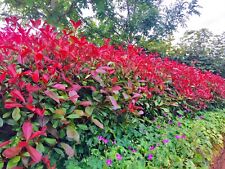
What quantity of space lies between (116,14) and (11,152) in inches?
286

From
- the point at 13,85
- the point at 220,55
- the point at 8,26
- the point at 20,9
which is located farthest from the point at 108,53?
the point at 220,55

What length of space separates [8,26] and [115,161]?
1232 millimetres

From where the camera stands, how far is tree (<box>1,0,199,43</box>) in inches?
308

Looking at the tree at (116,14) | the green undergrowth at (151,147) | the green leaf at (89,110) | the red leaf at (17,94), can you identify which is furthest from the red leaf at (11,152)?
the tree at (116,14)

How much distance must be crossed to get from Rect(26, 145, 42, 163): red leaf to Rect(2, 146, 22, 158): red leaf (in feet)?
0.16

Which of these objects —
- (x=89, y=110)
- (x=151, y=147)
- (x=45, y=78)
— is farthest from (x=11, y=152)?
(x=151, y=147)

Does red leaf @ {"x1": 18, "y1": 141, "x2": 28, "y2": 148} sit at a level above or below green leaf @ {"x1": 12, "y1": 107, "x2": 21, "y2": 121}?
below

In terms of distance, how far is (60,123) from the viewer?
1.68 meters

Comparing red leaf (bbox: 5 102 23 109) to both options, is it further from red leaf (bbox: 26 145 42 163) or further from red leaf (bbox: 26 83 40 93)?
red leaf (bbox: 26 145 42 163)

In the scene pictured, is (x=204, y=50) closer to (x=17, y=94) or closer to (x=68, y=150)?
(x=68, y=150)

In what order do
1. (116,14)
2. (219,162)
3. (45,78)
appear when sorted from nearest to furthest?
(45,78)
(219,162)
(116,14)

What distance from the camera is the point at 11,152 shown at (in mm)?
1392

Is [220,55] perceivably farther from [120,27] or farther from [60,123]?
[60,123]

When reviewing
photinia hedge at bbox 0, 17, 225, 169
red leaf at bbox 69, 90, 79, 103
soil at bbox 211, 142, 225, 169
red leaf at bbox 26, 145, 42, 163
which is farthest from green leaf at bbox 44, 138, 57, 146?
soil at bbox 211, 142, 225, 169
